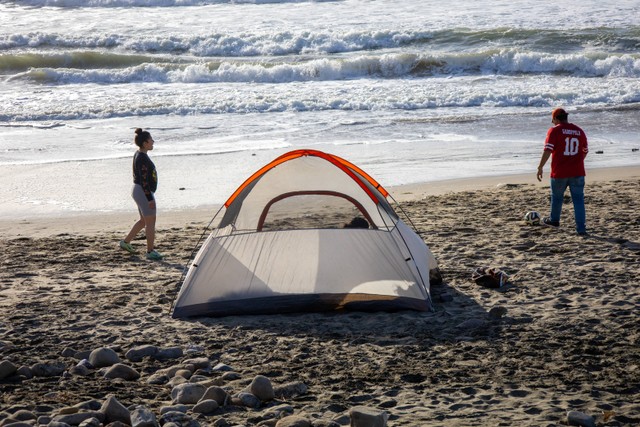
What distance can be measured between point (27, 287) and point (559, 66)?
21380 mm

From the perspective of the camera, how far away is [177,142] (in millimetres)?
16781

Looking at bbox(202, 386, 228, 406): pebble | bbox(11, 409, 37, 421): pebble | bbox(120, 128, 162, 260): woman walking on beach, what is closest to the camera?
bbox(11, 409, 37, 421): pebble

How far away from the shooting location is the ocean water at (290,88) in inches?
563

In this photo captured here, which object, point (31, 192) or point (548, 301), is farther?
point (31, 192)

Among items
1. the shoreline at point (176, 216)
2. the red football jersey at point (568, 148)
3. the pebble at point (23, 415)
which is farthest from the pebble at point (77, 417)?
the red football jersey at point (568, 148)

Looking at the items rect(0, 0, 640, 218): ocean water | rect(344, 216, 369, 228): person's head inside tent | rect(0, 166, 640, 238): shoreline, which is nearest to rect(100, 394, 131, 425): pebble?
rect(344, 216, 369, 228): person's head inside tent

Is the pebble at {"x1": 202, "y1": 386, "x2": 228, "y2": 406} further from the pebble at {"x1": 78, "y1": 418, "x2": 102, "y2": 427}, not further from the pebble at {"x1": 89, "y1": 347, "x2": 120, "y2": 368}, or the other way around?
the pebble at {"x1": 89, "y1": 347, "x2": 120, "y2": 368}

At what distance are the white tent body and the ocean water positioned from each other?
14.8 feet

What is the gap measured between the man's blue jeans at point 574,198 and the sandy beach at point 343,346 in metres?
0.22

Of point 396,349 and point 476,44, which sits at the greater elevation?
point 476,44

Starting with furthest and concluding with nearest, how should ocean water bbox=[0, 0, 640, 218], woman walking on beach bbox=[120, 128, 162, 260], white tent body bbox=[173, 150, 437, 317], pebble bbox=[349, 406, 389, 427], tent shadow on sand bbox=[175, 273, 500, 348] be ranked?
ocean water bbox=[0, 0, 640, 218], woman walking on beach bbox=[120, 128, 162, 260], white tent body bbox=[173, 150, 437, 317], tent shadow on sand bbox=[175, 273, 500, 348], pebble bbox=[349, 406, 389, 427]

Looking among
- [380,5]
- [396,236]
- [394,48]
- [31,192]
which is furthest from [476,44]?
[396,236]

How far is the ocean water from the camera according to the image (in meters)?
14.3

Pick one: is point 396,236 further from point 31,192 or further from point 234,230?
point 31,192
